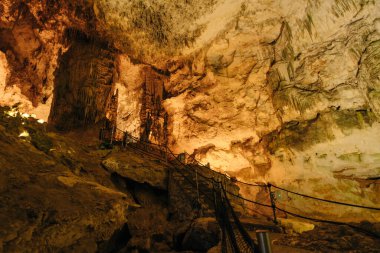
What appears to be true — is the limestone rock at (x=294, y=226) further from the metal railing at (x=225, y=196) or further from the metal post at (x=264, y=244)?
the metal post at (x=264, y=244)

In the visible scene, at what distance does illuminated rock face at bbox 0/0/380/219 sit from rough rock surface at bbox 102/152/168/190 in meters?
5.49

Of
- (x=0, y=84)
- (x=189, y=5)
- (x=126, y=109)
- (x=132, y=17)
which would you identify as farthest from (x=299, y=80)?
(x=0, y=84)

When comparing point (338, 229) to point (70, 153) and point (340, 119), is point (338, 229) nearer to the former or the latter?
point (340, 119)

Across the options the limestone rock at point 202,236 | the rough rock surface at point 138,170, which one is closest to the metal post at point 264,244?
the limestone rock at point 202,236

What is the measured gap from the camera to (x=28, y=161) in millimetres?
4633

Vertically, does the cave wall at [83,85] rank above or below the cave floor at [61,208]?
above

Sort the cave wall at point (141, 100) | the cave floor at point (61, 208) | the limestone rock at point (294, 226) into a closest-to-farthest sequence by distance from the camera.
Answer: the cave floor at point (61, 208) → the limestone rock at point (294, 226) → the cave wall at point (141, 100)

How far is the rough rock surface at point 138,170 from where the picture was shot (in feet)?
24.9

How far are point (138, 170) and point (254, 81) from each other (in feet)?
23.9

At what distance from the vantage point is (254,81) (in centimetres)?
1212

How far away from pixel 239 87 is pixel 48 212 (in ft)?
35.3

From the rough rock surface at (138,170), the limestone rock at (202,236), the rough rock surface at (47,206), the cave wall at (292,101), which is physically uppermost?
the cave wall at (292,101)

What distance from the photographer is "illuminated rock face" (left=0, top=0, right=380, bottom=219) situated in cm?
913

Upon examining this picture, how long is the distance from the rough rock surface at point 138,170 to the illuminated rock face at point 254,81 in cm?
549
